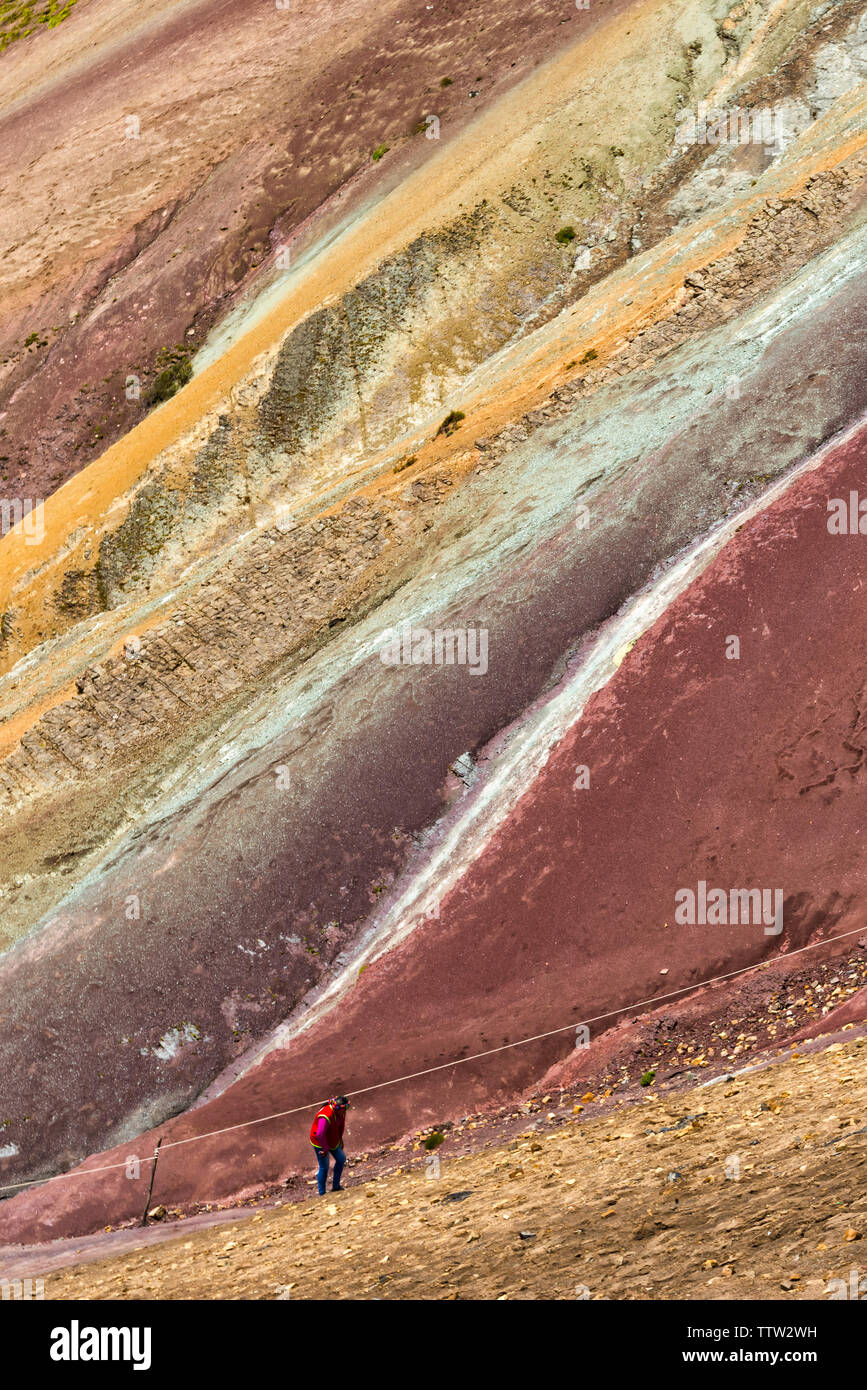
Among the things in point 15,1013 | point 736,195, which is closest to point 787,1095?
point 15,1013

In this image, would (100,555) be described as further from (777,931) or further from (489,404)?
(777,931)

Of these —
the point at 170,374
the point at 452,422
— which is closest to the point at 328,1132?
the point at 452,422

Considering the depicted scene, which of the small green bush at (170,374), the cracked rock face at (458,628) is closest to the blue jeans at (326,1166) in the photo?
the cracked rock face at (458,628)

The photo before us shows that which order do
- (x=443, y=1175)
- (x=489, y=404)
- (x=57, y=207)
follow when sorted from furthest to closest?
1. (x=57, y=207)
2. (x=489, y=404)
3. (x=443, y=1175)

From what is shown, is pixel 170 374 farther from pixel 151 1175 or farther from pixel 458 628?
pixel 151 1175

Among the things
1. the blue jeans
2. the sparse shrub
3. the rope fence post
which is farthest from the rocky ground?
the sparse shrub

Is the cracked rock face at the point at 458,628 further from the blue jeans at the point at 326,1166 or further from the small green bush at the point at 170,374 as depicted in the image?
the blue jeans at the point at 326,1166
